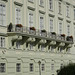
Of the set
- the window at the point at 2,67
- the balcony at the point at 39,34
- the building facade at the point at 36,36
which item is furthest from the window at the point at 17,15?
the window at the point at 2,67

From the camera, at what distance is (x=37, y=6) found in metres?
43.3

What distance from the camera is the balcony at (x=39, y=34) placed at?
37297mm

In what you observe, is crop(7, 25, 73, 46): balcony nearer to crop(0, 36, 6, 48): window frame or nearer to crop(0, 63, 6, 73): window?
crop(0, 36, 6, 48): window frame

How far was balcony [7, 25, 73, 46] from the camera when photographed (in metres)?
37.3

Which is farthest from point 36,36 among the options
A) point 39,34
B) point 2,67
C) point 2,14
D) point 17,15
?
point 2,67

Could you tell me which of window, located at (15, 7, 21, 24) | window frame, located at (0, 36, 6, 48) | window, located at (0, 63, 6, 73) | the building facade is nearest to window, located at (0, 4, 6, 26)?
the building facade

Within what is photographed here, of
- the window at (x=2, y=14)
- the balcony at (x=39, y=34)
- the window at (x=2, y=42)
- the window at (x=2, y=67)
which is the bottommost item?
the window at (x=2, y=67)

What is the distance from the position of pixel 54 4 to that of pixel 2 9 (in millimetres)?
14110

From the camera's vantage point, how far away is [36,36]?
40938 millimetres

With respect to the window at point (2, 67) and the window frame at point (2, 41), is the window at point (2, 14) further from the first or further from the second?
the window at point (2, 67)

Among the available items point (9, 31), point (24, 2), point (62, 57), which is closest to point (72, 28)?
point (62, 57)

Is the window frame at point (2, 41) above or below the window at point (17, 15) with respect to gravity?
below

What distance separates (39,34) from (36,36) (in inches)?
68.9

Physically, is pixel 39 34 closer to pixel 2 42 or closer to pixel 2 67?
pixel 2 42
